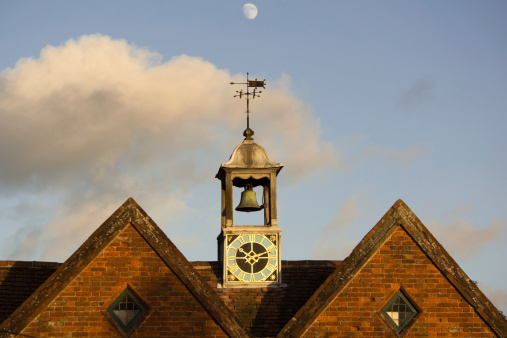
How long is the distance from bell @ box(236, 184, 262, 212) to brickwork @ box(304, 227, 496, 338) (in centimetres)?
543

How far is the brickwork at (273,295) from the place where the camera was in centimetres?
2138

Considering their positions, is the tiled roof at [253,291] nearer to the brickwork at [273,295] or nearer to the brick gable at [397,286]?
the brickwork at [273,295]

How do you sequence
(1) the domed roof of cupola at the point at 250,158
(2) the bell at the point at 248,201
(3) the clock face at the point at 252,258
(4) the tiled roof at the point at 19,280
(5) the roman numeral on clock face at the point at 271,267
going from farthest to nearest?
(2) the bell at the point at 248,201, (1) the domed roof of cupola at the point at 250,158, (5) the roman numeral on clock face at the point at 271,267, (3) the clock face at the point at 252,258, (4) the tiled roof at the point at 19,280

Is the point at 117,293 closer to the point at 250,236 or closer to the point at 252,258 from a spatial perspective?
the point at 252,258

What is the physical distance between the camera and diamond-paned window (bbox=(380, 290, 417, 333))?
19250mm

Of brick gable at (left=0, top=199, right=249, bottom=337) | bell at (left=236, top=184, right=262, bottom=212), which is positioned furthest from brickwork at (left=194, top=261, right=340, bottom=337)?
brick gable at (left=0, top=199, right=249, bottom=337)

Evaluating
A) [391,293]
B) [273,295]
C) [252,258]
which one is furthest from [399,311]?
[252,258]

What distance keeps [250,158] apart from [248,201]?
1.21 m

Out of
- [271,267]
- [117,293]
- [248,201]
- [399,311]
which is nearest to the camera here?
[117,293]

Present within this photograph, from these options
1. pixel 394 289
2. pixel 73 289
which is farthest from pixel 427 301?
pixel 73 289

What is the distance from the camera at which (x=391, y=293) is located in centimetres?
1938

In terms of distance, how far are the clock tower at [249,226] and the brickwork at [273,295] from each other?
0.29 m

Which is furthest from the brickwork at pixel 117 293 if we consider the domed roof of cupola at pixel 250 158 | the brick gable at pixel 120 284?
the domed roof of cupola at pixel 250 158

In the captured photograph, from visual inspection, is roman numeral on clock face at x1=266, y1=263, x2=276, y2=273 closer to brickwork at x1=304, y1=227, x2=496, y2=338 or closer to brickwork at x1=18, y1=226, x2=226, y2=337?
brickwork at x1=304, y1=227, x2=496, y2=338
